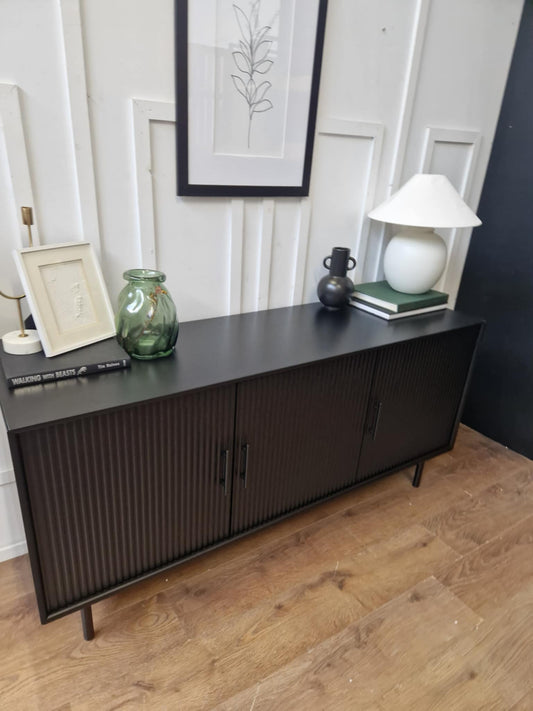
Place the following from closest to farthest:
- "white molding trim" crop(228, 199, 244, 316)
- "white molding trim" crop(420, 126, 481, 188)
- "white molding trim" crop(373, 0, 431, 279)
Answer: "white molding trim" crop(228, 199, 244, 316) → "white molding trim" crop(373, 0, 431, 279) → "white molding trim" crop(420, 126, 481, 188)

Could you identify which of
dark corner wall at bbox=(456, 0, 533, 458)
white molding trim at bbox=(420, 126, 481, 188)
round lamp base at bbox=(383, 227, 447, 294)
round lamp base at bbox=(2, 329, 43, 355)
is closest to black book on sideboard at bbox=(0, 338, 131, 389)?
round lamp base at bbox=(2, 329, 43, 355)

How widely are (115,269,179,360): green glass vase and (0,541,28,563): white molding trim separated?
79 cm

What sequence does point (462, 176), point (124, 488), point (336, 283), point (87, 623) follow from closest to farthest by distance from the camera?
1. point (124, 488)
2. point (87, 623)
3. point (336, 283)
4. point (462, 176)

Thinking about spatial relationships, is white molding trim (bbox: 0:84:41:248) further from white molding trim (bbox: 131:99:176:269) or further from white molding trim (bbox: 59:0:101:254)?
white molding trim (bbox: 131:99:176:269)

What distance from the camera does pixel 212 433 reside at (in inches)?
49.5

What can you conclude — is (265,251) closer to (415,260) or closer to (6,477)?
(415,260)

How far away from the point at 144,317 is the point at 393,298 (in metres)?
0.98

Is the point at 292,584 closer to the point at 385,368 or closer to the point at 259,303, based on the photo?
the point at 385,368

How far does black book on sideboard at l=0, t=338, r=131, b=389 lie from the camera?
1102 millimetres

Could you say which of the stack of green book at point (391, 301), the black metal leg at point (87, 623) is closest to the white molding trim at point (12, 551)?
the black metal leg at point (87, 623)

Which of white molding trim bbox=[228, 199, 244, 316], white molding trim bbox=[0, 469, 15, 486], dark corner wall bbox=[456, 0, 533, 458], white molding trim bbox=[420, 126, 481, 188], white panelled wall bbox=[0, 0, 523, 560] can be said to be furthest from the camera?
dark corner wall bbox=[456, 0, 533, 458]

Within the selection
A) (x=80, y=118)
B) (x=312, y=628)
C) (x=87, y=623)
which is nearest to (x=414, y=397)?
(x=312, y=628)

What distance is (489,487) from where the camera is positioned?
2029mm

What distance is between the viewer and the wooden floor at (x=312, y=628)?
1.20 m
